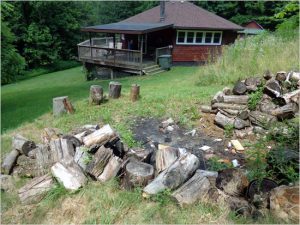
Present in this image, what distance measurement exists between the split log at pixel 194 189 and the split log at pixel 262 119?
6.49 ft

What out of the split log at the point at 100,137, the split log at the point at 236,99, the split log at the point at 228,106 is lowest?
the split log at the point at 100,137

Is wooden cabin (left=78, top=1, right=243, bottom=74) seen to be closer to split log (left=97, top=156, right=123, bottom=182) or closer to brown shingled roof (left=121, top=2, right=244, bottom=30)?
brown shingled roof (left=121, top=2, right=244, bottom=30)

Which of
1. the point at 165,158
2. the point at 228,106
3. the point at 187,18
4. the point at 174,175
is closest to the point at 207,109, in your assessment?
the point at 228,106

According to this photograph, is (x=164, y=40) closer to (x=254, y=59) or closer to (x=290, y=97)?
(x=254, y=59)

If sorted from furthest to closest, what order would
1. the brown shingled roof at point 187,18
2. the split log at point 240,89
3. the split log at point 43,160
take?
1. the brown shingled roof at point 187,18
2. the split log at point 240,89
3. the split log at point 43,160

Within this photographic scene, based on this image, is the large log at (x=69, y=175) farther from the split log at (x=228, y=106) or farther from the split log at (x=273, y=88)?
the split log at (x=273, y=88)

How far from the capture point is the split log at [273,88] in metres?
5.48

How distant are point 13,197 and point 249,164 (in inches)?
116

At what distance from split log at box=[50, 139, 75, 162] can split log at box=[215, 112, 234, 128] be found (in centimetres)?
247

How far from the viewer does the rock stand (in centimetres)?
277

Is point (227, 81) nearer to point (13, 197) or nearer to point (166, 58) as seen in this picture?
point (13, 197)

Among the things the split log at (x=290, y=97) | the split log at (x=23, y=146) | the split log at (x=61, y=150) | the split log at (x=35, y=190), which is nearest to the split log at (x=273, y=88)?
the split log at (x=290, y=97)

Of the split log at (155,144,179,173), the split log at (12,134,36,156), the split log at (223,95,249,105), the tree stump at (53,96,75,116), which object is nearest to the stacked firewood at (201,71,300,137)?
the split log at (223,95,249,105)

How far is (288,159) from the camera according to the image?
3.43 metres
